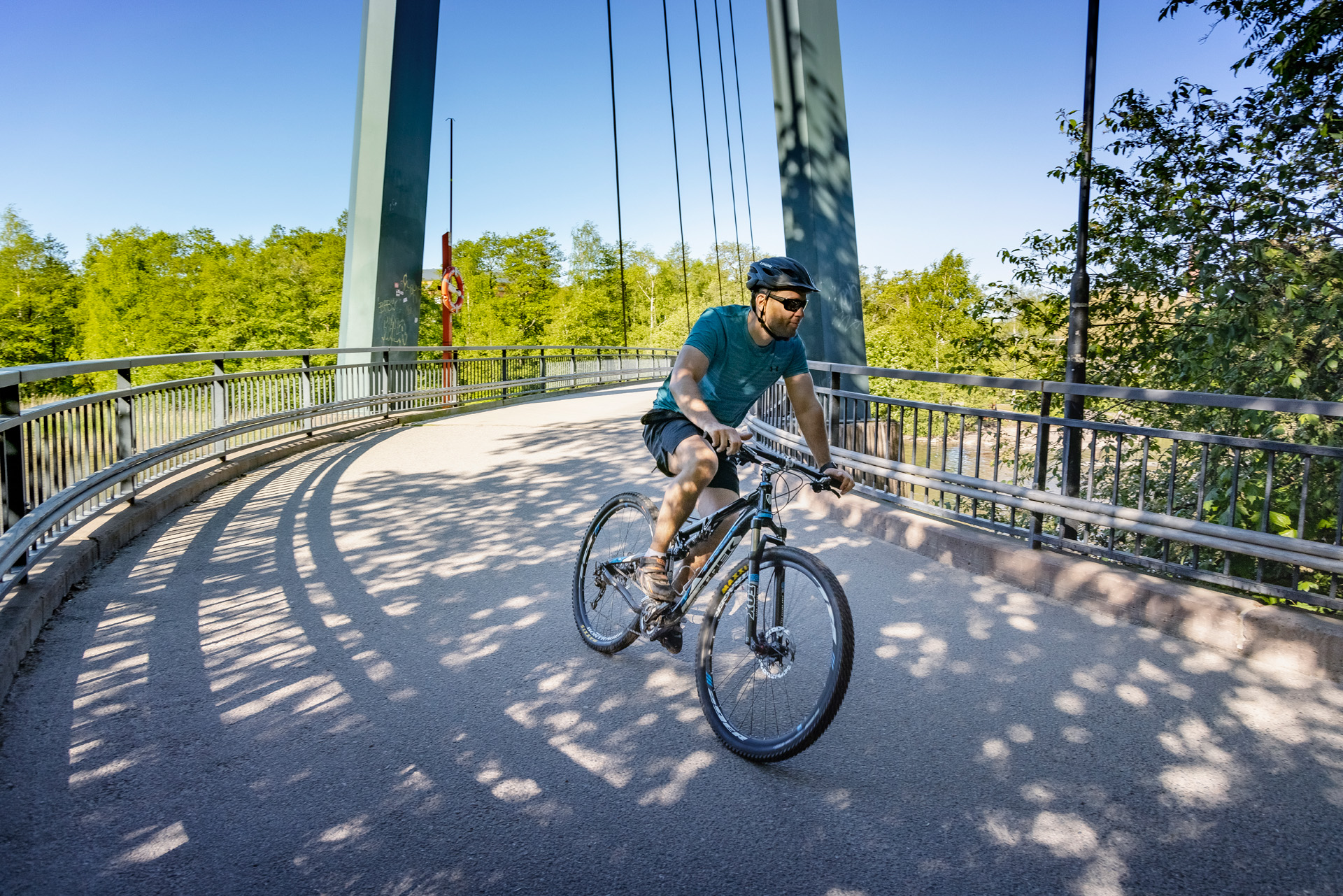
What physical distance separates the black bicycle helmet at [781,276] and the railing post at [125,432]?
519cm

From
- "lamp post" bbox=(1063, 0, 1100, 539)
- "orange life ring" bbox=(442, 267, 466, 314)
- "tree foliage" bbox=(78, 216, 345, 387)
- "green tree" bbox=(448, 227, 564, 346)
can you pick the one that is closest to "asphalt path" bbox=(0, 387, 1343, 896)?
"lamp post" bbox=(1063, 0, 1100, 539)

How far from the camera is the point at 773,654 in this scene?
3.41 metres

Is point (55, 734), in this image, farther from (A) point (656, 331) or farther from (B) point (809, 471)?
(A) point (656, 331)

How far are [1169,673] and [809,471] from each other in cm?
210

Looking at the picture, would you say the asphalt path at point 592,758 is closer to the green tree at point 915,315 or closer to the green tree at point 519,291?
the green tree at point 915,315

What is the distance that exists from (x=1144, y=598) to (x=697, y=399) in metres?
2.78

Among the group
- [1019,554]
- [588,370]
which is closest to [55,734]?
[1019,554]

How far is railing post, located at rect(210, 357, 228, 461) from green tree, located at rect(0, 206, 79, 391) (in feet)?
275

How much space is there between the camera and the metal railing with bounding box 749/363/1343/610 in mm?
4527

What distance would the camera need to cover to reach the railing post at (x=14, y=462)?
4656 millimetres

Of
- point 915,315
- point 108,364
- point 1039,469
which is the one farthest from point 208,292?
point 1039,469

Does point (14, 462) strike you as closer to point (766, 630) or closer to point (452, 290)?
point (766, 630)

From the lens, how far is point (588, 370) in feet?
91.7

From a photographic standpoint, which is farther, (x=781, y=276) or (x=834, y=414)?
(x=834, y=414)
